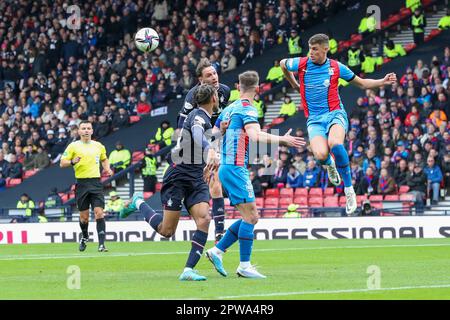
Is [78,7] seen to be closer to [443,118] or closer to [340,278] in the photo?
[443,118]

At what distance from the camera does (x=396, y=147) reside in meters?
27.0

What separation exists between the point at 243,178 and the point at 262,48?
22831 millimetres

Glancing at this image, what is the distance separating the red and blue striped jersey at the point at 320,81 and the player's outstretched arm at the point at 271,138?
3.15 metres

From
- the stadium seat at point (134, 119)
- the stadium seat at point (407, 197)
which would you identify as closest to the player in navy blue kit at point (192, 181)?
the stadium seat at point (407, 197)

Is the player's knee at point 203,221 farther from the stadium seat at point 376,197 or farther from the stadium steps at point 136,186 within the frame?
the stadium steps at point 136,186

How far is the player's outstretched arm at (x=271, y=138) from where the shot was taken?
1173cm

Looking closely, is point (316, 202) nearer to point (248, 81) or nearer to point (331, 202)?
point (331, 202)

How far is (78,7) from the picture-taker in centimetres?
4094

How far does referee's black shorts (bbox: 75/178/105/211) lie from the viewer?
64.9ft

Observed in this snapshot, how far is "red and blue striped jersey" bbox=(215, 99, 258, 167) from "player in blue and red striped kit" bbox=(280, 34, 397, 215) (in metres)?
2.27

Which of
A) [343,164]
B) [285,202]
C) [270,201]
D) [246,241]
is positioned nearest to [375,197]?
[285,202]

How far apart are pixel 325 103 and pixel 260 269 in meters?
2.82

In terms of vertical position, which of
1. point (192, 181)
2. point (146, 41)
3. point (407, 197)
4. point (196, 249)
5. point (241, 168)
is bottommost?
point (196, 249)
